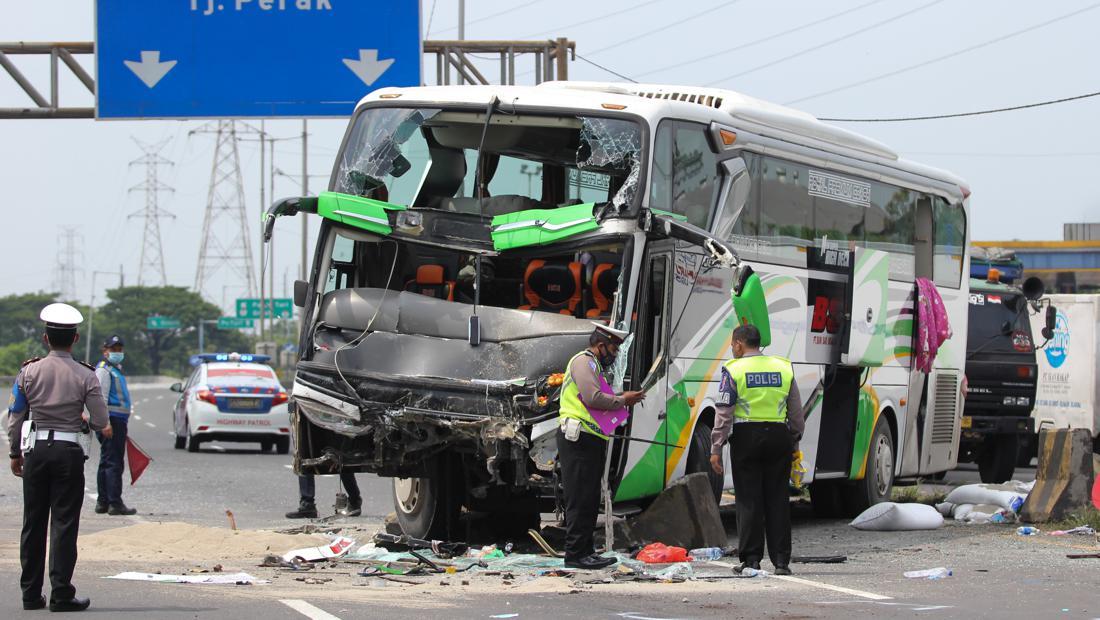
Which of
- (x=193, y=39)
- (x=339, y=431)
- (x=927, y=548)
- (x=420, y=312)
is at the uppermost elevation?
(x=193, y=39)

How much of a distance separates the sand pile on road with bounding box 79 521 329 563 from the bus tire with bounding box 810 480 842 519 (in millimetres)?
6063

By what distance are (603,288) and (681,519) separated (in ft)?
6.23

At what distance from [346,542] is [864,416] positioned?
649 centimetres

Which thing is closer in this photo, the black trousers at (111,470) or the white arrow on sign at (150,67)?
the black trousers at (111,470)

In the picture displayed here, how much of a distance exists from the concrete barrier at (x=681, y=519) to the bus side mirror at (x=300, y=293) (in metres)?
3.38

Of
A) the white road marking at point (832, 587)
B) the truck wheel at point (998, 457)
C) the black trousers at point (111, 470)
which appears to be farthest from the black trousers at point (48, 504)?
the truck wheel at point (998, 457)

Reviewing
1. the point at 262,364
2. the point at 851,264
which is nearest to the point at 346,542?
the point at 851,264

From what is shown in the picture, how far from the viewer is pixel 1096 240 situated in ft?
288

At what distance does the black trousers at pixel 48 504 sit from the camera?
9609 mm

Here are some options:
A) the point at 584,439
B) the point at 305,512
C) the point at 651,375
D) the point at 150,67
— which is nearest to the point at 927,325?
the point at 651,375

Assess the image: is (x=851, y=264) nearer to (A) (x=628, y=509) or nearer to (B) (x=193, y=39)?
(A) (x=628, y=509)

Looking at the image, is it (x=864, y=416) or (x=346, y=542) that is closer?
(x=346, y=542)

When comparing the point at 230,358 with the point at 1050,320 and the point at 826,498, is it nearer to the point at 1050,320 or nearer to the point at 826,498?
the point at 1050,320

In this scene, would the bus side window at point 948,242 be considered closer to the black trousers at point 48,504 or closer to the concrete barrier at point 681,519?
the concrete barrier at point 681,519
